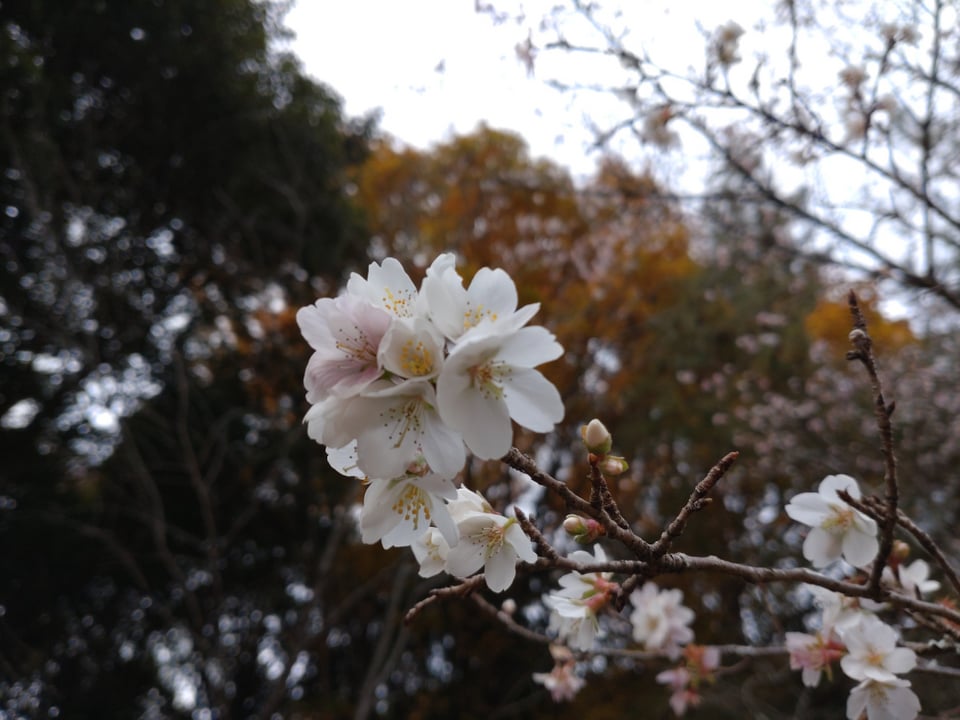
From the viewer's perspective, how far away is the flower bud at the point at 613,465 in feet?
2.06

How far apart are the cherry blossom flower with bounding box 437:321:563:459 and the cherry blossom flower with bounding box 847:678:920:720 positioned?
71 cm

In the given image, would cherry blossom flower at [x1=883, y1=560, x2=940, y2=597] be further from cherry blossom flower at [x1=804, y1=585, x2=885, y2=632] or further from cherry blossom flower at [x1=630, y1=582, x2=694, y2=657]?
cherry blossom flower at [x1=630, y1=582, x2=694, y2=657]

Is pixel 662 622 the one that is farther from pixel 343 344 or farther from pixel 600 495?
pixel 343 344

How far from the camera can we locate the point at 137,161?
4.63 m

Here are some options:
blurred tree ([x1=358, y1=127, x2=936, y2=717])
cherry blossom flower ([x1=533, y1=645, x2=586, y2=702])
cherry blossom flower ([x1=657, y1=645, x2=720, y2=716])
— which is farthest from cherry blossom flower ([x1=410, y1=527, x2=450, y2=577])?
→ blurred tree ([x1=358, y1=127, x2=936, y2=717])

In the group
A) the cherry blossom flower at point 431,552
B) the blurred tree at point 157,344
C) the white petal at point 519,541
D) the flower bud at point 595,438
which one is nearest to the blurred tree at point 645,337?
the blurred tree at point 157,344

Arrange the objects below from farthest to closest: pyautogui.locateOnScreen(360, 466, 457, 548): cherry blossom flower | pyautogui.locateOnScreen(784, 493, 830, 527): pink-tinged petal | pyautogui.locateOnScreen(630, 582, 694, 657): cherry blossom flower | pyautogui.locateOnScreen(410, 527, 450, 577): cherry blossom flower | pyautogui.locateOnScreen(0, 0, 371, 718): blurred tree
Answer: pyautogui.locateOnScreen(0, 0, 371, 718): blurred tree → pyautogui.locateOnScreen(630, 582, 694, 657): cherry blossom flower → pyautogui.locateOnScreen(784, 493, 830, 527): pink-tinged petal → pyautogui.locateOnScreen(410, 527, 450, 577): cherry blossom flower → pyautogui.locateOnScreen(360, 466, 457, 548): cherry blossom flower

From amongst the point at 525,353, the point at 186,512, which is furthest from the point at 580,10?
the point at 186,512

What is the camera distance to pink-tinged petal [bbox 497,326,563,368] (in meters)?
0.58

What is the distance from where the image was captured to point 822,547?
2.91 feet

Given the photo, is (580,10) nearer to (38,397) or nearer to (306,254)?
(306,254)

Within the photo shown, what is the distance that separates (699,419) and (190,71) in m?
4.48

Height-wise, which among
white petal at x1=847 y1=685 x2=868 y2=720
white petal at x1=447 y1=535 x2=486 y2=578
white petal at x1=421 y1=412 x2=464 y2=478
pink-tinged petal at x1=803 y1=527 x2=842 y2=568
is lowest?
white petal at x1=447 y1=535 x2=486 y2=578

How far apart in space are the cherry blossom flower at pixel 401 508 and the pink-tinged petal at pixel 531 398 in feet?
0.38
